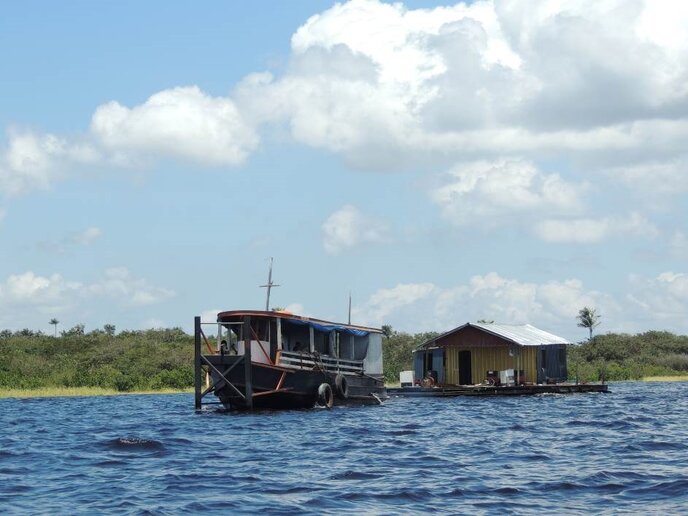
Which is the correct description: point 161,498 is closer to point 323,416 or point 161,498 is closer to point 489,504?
point 489,504

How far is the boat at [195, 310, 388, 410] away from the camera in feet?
137

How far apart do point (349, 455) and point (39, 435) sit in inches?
498

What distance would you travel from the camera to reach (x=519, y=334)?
202 feet

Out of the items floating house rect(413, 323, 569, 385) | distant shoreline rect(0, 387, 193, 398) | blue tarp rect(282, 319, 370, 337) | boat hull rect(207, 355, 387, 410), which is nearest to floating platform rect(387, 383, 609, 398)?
floating house rect(413, 323, 569, 385)

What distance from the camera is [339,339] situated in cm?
4981

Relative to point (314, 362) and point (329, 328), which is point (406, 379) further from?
point (314, 362)

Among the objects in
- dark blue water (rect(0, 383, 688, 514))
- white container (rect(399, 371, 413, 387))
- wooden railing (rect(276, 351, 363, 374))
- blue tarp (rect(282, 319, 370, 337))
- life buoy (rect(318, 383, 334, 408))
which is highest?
blue tarp (rect(282, 319, 370, 337))

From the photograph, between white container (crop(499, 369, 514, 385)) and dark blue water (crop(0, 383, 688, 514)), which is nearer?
dark blue water (crop(0, 383, 688, 514))

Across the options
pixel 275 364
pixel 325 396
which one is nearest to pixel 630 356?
pixel 325 396

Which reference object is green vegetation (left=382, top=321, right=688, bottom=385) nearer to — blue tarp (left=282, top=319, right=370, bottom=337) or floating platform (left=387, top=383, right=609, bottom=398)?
floating platform (left=387, top=383, right=609, bottom=398)

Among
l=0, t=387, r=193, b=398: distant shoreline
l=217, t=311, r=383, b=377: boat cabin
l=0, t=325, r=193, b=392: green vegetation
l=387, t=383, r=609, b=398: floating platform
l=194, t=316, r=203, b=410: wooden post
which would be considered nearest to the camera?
l=217, t=311, r=383, b=377: boat cabin

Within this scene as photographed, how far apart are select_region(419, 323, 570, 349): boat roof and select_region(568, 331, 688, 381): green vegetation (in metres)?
16.3

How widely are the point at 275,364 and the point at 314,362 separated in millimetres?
3000

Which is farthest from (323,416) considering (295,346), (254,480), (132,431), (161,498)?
(161,498)
